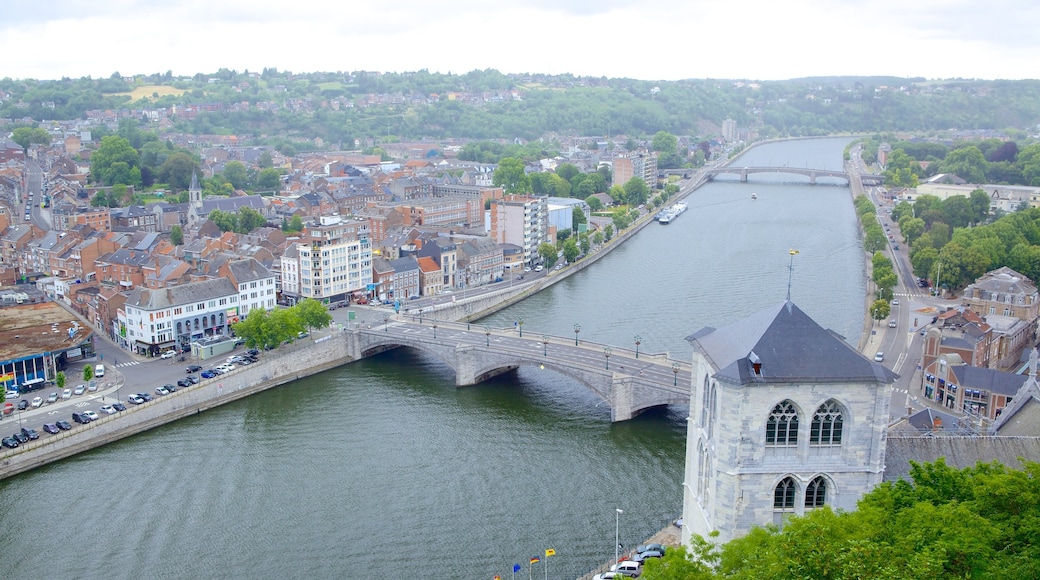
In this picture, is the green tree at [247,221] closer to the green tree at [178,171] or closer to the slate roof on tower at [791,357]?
the green tree at [178,171]

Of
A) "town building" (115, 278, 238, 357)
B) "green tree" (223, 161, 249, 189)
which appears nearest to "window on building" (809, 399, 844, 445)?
"town building" (115, 278, 238, 357)

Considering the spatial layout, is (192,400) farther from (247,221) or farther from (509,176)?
(509,176)

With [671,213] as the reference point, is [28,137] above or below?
above

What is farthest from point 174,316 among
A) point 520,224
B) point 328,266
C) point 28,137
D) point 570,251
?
point 28,137

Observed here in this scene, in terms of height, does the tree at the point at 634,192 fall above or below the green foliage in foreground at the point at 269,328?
above

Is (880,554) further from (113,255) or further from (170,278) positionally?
(113,255)

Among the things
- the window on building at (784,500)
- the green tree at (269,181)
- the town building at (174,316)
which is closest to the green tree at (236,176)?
the green tree at (269,181)

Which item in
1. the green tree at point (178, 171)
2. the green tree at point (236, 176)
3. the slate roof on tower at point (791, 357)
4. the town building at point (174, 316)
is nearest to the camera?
the slate roof on tower at point (791, 357)
